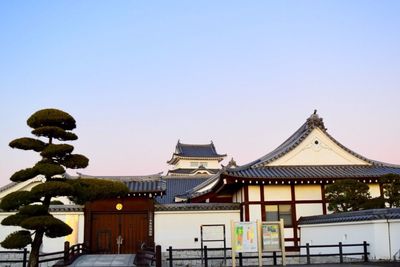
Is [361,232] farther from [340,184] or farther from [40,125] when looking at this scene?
[40,125]

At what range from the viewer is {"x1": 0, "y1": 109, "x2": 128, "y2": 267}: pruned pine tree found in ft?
62.0

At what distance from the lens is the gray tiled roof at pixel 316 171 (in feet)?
92.0

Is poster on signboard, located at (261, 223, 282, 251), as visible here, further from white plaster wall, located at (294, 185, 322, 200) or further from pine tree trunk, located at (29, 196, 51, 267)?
white plaster wall, located at (294, 185, 322, 200)

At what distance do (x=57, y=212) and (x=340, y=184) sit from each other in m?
15.8

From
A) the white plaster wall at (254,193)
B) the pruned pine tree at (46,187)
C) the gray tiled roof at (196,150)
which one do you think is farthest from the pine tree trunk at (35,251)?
the gray tiled roof at (196,150)

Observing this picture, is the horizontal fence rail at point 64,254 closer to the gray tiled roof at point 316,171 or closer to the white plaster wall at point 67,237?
the white plaster wall at point 67,237

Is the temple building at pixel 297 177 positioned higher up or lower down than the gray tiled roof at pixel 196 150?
lower down

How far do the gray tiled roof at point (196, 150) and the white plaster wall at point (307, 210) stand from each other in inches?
2226

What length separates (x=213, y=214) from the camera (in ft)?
94.0

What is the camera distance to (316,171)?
96.1 feet

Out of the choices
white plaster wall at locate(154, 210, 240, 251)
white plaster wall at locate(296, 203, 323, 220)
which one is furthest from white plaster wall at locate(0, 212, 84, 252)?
white plaster wall at locate(296, 203, 323, 220)

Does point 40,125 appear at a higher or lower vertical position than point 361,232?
higher

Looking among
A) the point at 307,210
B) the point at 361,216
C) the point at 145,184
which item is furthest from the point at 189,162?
the point at 361,216

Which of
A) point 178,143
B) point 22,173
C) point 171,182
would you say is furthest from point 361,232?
point 178,143
